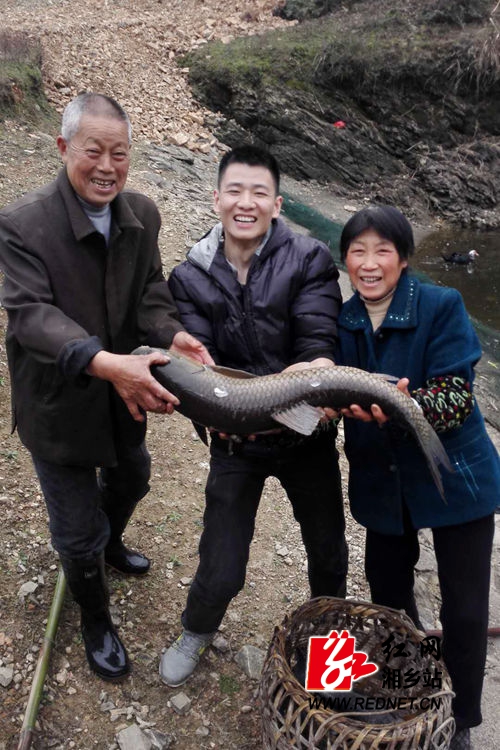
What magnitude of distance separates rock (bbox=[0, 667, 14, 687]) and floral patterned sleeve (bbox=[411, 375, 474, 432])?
2542mm

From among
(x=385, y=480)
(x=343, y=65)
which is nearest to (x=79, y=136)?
(x=385, y=480)

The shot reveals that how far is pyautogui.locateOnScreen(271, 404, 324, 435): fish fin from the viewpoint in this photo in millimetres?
2768

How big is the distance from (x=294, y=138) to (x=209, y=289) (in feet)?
58.1

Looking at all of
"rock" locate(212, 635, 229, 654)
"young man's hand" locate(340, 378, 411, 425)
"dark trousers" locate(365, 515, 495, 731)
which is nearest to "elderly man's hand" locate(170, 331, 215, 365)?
"young man's hand" locate(340, 378, 411, 425)

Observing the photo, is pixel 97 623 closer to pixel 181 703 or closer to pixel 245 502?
pixel 181 703

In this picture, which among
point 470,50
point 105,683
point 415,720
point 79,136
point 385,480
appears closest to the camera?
point 415,720

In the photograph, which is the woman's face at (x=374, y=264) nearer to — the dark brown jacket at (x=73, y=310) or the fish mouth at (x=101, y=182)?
the dark brown jacket at (x=73, y=310)

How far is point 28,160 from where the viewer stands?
37.3 ft

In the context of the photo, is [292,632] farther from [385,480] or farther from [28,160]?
[28,160]

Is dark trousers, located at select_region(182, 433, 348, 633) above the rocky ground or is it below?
above

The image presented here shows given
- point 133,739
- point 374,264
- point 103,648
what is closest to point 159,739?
point 133,739

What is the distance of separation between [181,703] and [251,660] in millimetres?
480

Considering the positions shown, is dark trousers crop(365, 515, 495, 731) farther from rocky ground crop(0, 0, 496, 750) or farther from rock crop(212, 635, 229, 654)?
rock crop(212, 635, 229, 654)

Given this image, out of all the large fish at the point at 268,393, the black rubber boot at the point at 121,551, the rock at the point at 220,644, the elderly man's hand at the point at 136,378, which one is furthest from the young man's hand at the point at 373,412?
the rock at the point at 220,644
